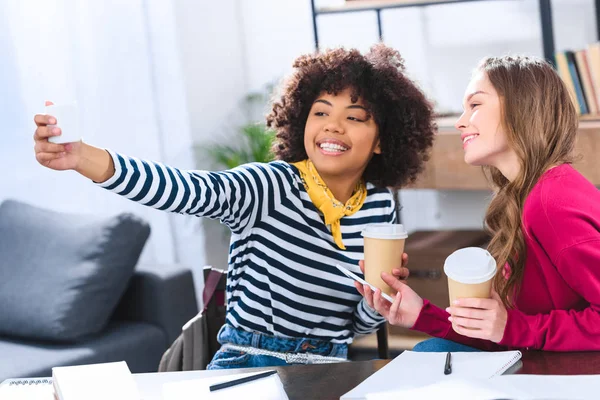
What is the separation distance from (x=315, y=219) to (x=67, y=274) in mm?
1235

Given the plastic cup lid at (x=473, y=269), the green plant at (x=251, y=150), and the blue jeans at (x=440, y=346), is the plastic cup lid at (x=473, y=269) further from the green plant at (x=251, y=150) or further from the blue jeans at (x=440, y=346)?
the green plant at (x=251, y=150)

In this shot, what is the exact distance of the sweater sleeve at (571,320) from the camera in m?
1.38

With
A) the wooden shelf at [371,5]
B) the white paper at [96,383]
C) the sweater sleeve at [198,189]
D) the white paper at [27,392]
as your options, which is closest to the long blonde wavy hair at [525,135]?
the sweater sleeve at [198,189]

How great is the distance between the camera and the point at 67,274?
9.32ft

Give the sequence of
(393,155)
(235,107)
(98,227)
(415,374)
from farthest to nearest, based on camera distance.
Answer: (235,107), (98,227), (393,155), (415,374)

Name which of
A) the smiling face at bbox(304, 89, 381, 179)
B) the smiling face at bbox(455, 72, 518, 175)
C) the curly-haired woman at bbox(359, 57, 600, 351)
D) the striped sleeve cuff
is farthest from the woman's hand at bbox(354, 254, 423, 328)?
the striped sleeve cuff

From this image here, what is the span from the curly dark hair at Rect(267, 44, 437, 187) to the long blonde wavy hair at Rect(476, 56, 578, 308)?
0.44m

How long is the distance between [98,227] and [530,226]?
177 centimetres

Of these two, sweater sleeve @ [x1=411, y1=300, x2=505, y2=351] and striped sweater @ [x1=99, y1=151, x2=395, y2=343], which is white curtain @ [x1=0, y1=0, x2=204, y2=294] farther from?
sweater sleeve @ [x1=411, y1=300, x2=505, y2=351]

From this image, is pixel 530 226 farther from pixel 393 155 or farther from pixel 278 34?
pixel 278 34

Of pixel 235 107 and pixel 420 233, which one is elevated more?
pixel 235 107

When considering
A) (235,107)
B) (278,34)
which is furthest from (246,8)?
(235,107)

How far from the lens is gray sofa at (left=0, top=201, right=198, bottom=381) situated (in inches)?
110

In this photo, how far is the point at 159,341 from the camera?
2.91 m
